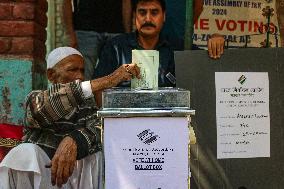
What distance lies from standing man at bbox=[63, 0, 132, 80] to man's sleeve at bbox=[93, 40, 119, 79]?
13.1 inches

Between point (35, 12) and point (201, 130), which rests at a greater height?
point (35, 12)

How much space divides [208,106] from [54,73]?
91 cm

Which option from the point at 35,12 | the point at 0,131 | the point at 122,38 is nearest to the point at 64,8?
the point at 35,12

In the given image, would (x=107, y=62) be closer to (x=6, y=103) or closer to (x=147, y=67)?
(x=147, y=67)

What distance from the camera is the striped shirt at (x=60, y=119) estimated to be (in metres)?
2.39

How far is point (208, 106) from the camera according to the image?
9.12 feet

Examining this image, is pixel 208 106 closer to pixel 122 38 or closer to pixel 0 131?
pixel 122 38

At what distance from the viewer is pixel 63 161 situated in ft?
7.62

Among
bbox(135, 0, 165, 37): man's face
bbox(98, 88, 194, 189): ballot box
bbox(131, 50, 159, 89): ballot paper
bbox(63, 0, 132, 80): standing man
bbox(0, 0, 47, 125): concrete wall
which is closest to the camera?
bbox(98, 88, 194, 189): ballot box

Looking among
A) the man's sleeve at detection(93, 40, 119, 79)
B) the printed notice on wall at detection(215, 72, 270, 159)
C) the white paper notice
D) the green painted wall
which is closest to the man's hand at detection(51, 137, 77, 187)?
the white paper notice

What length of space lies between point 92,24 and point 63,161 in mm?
1343

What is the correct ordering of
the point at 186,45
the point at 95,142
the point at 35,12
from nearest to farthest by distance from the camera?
1. the point at 95,142
2. the point at 186,45
3. the point at 35,12

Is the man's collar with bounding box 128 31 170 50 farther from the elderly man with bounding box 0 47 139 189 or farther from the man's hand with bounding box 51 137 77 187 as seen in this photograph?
the man's hand with bounding box 51 137 77 187

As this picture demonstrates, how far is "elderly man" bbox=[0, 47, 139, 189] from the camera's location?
7.73 ft
